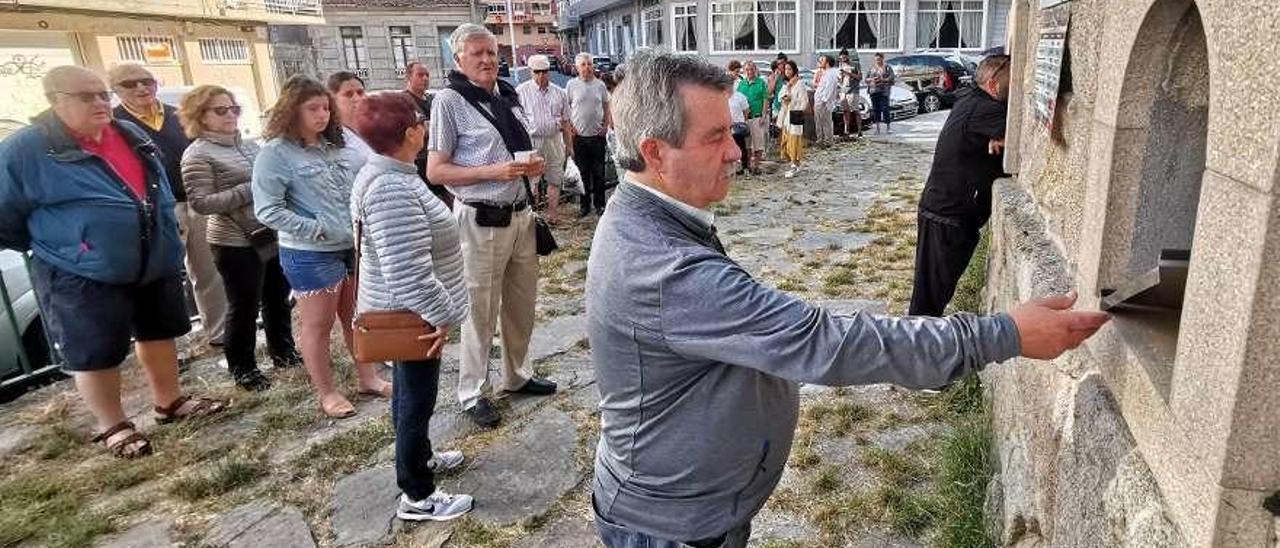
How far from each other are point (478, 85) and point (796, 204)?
5929 millimetres

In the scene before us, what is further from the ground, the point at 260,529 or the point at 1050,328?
the point at 1050,328

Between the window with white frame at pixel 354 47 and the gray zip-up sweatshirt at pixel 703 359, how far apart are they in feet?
157

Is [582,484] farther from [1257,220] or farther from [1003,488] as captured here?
[1257,220]

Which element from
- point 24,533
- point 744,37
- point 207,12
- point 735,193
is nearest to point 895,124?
point 735,193

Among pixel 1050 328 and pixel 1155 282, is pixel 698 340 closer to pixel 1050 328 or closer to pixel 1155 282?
pixel 1050 328

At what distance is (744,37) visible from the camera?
95.2ft

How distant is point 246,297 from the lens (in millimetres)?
4477

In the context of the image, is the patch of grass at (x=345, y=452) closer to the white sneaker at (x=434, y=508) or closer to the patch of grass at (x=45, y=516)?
the white sneaker at (x=434, y=508)

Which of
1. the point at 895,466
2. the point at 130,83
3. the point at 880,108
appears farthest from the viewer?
the point at 880,108

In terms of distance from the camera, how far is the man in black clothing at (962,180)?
13.1 ft

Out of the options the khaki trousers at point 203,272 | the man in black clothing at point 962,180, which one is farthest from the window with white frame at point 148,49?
the man in black clothing at point 962,180

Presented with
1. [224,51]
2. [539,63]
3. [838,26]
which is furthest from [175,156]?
[838,26]

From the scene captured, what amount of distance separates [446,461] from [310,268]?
1.28m

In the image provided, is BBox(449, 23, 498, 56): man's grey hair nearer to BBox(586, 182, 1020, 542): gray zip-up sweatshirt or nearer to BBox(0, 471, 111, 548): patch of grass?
BBox(586, 182, 1020, 542): gray zip-up sweatshirt
